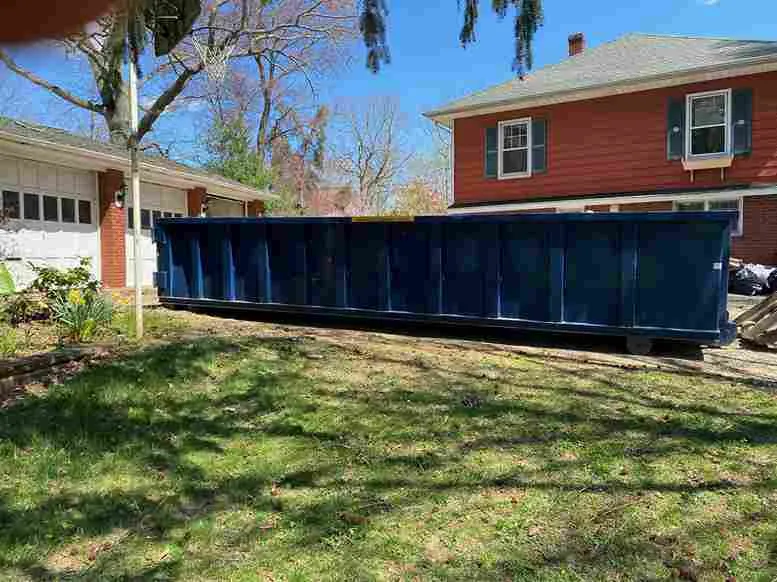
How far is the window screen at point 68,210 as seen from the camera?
41.5 ft

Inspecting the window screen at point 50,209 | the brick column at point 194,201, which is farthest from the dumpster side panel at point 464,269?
the brick column at point 194,201

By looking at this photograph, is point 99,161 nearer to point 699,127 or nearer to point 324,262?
point 324,262

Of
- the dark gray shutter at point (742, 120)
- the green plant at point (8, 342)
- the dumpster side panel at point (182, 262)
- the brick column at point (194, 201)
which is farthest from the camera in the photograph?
A: the brick column at point (194, 201)

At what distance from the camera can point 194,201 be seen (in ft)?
57.3

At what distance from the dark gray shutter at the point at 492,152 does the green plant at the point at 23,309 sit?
39.9 ft

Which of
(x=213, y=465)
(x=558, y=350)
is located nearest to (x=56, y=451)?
(x=213, y=465)

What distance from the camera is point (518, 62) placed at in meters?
3.74

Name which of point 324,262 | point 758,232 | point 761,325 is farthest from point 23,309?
point 758,232

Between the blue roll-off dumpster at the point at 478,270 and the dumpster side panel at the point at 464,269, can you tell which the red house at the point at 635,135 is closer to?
the blue roll-off dumpster at the point at 478,270

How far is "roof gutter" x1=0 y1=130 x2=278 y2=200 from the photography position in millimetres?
10789

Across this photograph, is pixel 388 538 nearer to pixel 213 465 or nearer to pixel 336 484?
pixel 336 484

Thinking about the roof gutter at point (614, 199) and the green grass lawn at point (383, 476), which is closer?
the green grass lawn at point (383, 476)

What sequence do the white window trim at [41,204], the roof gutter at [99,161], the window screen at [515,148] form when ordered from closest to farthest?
the roof gutter at [99,161]
the white window trim at [41,204]
the window screen at [515,148]

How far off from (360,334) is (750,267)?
9575 mm
